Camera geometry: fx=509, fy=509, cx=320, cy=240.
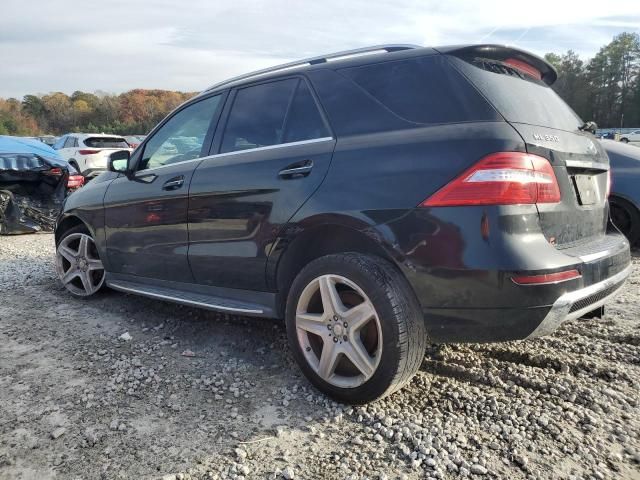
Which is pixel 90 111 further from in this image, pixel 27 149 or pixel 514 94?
pixel 514 94

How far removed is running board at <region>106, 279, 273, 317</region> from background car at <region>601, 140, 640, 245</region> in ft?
16.2

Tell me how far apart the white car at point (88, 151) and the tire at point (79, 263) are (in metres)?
11.7

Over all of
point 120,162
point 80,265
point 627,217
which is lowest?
point 80,265

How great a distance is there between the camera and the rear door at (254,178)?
9.29 ft

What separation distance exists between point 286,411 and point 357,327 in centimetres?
59

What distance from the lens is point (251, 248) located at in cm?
305

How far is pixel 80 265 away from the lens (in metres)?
4.65

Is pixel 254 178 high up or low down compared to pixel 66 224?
up

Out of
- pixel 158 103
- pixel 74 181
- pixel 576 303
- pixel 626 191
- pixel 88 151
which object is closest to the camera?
pixel 576 303

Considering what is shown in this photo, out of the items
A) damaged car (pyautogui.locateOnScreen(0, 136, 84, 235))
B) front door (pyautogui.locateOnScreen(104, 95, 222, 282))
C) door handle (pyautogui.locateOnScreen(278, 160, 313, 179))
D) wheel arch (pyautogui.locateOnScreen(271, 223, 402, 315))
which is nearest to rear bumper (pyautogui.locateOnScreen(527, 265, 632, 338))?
wheel arch (pyautogui.locateOnScreen(271, 223, 402, 315))

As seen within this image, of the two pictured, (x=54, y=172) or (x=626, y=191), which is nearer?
(x=626, y=191)

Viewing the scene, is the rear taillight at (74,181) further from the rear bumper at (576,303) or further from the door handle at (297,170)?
the rear bumper at (576,303)

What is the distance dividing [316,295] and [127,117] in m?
72.2

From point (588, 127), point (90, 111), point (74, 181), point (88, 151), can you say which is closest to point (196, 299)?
point (588, 127)
